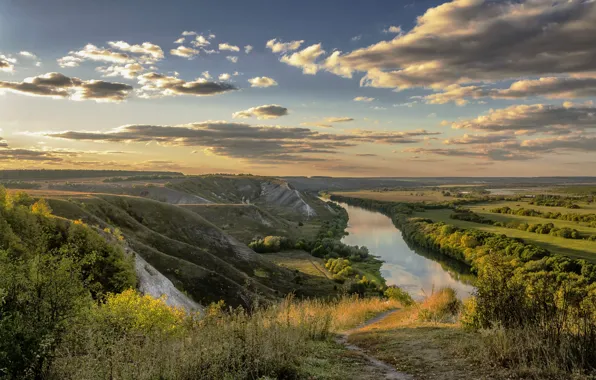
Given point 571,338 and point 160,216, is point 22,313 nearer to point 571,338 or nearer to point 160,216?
point 571,338

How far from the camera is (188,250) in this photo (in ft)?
149

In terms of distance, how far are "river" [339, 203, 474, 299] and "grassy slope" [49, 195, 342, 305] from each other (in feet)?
59.1

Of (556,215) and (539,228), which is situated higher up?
(556,215)

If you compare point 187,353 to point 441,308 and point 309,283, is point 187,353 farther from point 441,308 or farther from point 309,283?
point 309,283

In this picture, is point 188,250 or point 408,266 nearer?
point 188,250

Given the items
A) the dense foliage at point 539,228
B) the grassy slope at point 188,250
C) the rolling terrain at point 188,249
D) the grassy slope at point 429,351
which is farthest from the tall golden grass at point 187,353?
the dense foliage at point 539,228

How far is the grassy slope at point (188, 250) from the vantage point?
123ft

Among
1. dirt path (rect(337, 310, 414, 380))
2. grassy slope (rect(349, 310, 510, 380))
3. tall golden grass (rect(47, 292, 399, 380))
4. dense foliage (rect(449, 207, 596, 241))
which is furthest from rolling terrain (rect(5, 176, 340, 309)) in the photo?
dense foliage (rect(449, 207, 596, 241))

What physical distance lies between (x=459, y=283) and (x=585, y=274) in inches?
614

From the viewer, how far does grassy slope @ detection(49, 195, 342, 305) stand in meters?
37.4

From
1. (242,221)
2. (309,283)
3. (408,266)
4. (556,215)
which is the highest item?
(556,215)

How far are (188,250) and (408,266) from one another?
4335 cm

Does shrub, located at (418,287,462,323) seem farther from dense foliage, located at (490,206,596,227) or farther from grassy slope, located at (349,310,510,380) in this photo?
dense foliage, located at (490,206,596,227)

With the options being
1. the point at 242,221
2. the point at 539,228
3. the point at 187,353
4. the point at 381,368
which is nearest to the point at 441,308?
the point at 381,368
